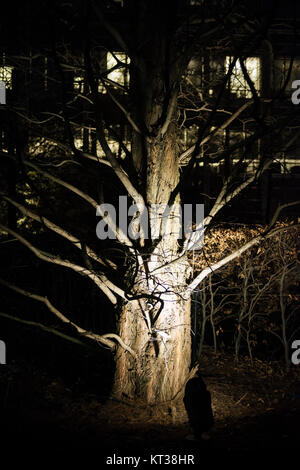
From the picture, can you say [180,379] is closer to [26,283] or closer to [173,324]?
[173,324]

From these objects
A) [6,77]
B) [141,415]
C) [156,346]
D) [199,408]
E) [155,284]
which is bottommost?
[141,415]

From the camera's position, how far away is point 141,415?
6.24 meters

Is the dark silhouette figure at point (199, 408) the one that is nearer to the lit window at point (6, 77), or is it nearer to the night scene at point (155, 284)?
the night scene at point (155, 284)

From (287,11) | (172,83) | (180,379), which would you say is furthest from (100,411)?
(287,11)

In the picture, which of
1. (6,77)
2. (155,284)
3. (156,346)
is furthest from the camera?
(6,77)

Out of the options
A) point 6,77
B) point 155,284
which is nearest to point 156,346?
point 155,284

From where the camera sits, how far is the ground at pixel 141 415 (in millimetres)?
5348

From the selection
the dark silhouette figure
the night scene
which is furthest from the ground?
the dark silhouette figure

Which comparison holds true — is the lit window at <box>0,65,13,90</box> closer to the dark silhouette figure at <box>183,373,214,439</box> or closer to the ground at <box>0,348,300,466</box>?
the ground at <box>0,348,300,466</box>

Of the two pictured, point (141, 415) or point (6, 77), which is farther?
point (6, 77)

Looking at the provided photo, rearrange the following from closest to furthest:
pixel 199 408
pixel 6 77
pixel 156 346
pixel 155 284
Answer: pixel 199 408
pixel 155 284
pixel 156 346
pixel 6 77

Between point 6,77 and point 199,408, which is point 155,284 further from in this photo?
point 6,77

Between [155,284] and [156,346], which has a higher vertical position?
[155,284]
